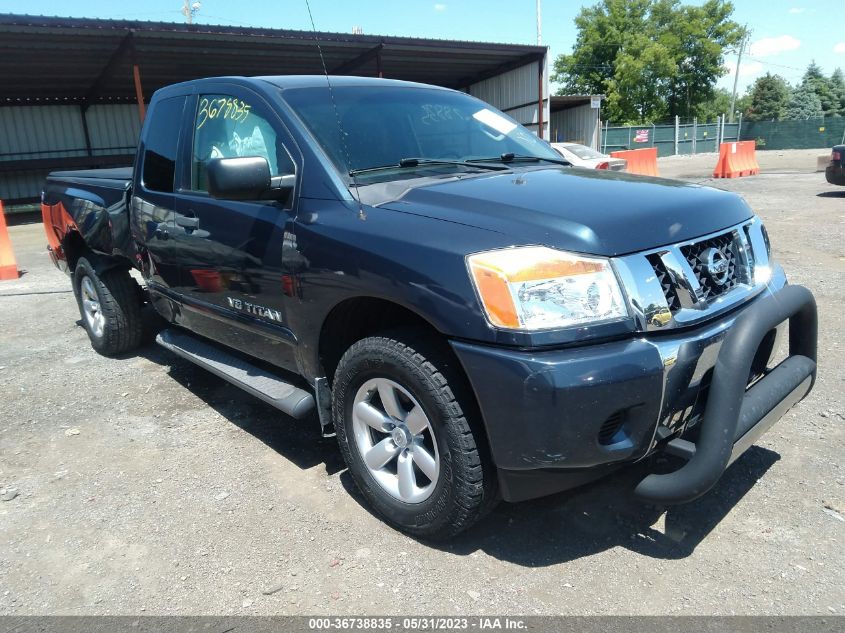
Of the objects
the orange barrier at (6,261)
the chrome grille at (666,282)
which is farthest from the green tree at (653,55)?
the chrome grille at (666,282)

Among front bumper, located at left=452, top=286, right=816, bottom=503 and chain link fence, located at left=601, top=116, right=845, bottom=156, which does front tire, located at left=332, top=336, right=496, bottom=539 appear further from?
chain link fence, located at left=601, top=116, right=845, bottom=156

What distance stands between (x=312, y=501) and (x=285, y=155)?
162cm

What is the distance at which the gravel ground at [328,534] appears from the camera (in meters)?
2.41

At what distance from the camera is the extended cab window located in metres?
3.13

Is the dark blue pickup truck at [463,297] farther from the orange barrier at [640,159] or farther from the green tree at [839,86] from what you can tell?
the green tree at [839,86]

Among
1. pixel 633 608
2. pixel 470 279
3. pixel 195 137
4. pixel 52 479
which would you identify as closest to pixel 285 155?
pixel 195 137

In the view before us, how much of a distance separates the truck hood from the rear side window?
5.87ft

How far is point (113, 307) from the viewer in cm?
510

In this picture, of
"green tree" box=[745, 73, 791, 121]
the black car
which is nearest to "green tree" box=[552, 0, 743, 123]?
"green tree" box=[745, 73, 791, 121]

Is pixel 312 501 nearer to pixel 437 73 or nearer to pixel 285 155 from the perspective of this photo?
pixel 285 155

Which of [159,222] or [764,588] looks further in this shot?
[159,222]

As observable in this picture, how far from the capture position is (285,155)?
3.05 meters

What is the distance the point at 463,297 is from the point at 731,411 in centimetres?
100

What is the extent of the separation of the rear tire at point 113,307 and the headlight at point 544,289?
12.6 feet
